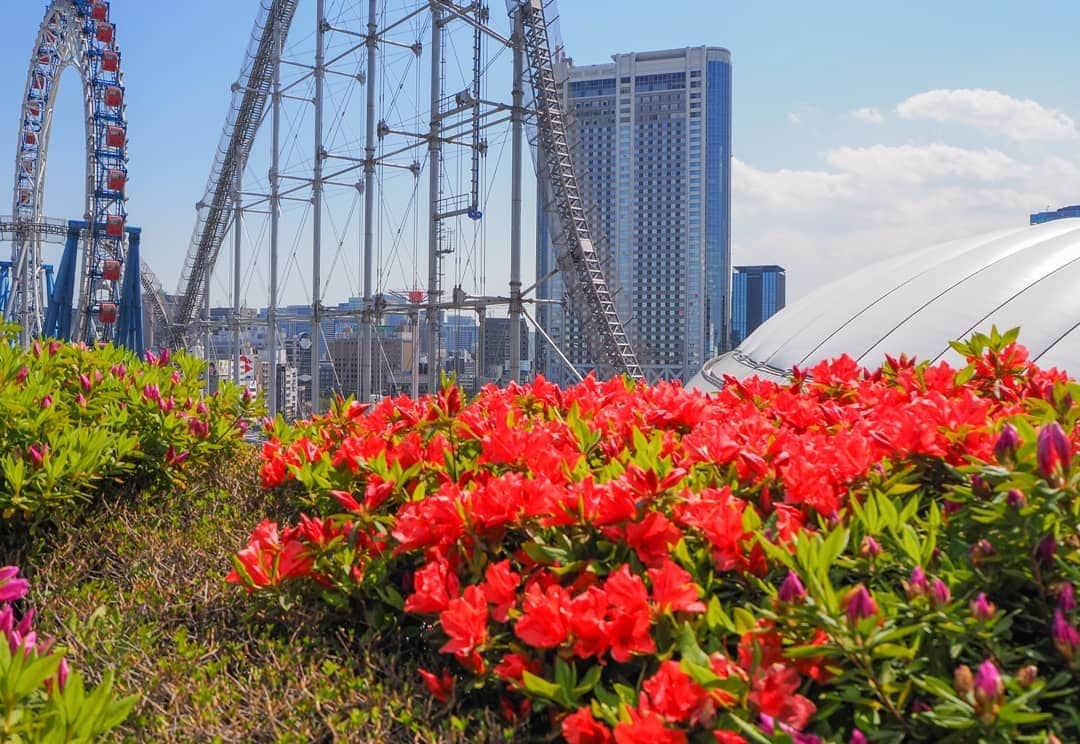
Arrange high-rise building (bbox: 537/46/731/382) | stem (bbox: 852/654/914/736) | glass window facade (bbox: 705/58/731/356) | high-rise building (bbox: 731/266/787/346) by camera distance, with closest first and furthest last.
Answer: stem (bbox: 852/654/914/736), high-rise building (bbox: 537/46/731/382), glass window facade (bbox: 705/58/731/356), high-rise building (bbox: 731/266/787/346)

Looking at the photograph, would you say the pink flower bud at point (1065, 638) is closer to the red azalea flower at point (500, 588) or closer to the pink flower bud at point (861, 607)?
the pink flower bud at point (861, 607)

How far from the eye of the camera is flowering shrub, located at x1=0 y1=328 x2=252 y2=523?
2.44m

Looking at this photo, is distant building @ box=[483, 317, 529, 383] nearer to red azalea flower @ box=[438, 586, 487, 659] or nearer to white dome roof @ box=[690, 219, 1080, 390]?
white dome roof @ box=[690, 219, 1080, 390]

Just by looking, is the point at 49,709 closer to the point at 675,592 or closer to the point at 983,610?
the point at 675,592

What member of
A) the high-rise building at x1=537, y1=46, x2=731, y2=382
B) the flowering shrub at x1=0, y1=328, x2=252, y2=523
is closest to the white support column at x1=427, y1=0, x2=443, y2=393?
the flowering shrub at x1=0, y1=328, x2=252, y2=523

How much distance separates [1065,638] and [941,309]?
6.72m

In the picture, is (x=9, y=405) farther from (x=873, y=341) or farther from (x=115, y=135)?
(x=115, y=135)

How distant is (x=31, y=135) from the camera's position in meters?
27.6

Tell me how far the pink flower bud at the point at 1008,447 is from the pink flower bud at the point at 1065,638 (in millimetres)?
287

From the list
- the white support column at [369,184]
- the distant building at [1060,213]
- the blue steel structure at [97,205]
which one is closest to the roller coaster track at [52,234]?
the blue steel structure at [97,205]

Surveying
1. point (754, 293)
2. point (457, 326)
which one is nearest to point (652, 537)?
point (457, 326)

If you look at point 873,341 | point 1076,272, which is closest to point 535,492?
point 873,341

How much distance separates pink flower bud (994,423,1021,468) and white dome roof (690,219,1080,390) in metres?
4.72

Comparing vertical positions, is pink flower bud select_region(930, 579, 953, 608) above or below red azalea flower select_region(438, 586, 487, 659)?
above
